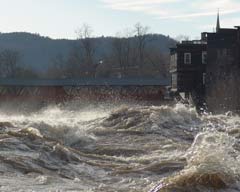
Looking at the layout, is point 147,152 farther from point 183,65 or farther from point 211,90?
point 183,65

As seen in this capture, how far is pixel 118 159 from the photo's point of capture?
16516mm

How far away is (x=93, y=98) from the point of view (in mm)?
51531

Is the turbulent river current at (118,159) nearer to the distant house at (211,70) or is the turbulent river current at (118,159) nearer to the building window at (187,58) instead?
the distant house at (211,70)

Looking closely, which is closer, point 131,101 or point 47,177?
point 47,177

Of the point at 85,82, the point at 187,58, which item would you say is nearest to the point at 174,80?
the point at 187,58

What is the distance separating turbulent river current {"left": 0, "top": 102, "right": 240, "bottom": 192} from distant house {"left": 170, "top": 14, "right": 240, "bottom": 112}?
2475cm

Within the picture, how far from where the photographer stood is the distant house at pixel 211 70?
50.6 metres

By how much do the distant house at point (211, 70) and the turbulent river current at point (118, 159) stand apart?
24749 mm

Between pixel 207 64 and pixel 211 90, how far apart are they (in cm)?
294

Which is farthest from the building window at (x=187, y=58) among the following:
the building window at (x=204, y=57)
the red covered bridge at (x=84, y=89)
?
the red covered bridge at (x=84, y=89)

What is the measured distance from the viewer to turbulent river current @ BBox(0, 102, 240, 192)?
1114 cm

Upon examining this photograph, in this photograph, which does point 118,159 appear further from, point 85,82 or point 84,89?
point 85,82

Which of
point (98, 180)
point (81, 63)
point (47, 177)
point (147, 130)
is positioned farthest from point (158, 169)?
point (81, 63)

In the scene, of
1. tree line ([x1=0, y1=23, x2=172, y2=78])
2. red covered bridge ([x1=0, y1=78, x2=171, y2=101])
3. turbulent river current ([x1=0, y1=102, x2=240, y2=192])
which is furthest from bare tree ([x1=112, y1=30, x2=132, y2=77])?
turbulent river current ([x1=0, y1=102, x2=240, y2=192])
